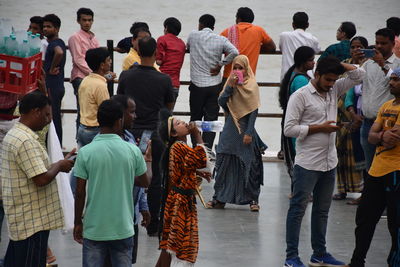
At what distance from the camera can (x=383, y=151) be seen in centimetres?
680

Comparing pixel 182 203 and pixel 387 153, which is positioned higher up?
pixel 387 153

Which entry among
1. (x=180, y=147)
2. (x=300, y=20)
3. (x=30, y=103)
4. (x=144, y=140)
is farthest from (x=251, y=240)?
(x=300, y=20)

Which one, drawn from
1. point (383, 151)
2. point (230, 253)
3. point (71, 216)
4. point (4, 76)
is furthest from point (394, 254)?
point (4, 76)

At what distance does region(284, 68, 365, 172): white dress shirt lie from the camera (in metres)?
6.92

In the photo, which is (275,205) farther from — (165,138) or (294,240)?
(165,138)

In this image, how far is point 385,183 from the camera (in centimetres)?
679

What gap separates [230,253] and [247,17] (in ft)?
14.3

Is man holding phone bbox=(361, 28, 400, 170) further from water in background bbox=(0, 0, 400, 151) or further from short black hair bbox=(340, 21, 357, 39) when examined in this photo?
water in background bbox=(0, 0, 400, 151)

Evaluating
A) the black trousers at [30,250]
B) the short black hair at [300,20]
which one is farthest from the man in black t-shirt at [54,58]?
the black trousers at [30,250]

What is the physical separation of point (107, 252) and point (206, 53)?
5.39 meters

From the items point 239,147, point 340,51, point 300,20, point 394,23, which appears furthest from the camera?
point 300,20

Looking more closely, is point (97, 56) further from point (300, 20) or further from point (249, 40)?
point (300, 20)

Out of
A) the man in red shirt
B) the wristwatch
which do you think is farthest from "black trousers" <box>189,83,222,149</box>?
the wristwatch

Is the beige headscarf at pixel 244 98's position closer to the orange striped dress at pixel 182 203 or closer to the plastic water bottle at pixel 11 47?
the orange striped dress at pixel 182 203
